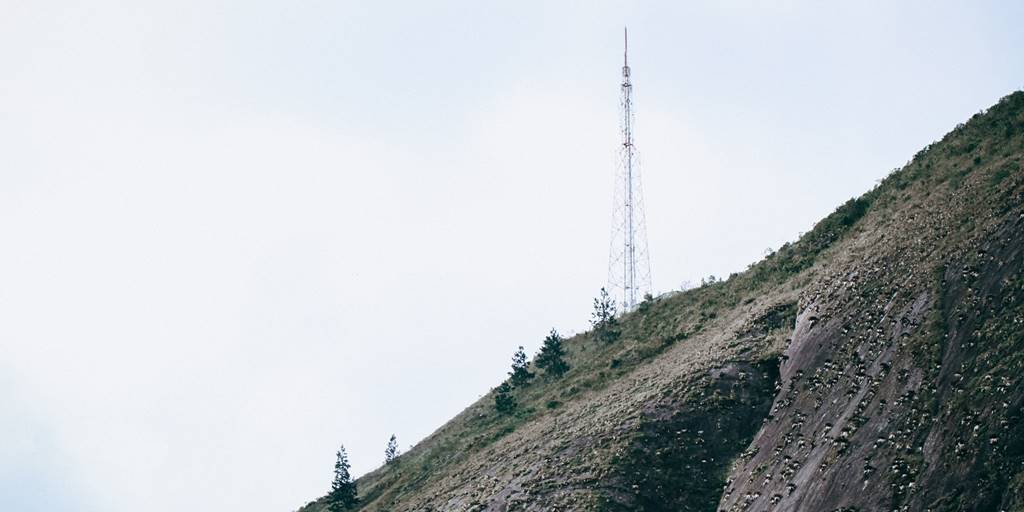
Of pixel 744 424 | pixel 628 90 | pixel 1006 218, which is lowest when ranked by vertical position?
pixel 744 424

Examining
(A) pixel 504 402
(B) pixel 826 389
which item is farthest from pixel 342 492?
(B) pixel 826 389

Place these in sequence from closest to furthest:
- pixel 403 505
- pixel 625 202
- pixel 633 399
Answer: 1. pixel 633 399
2. pixel 403 505
3. pixel 625 202

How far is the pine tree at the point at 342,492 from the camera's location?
256ft

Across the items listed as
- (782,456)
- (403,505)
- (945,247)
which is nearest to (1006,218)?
(945,247)

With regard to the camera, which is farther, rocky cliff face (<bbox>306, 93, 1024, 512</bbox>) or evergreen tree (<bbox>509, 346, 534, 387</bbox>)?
evergreen tree (<bbox>509, 346, 534, 387</bbox>)

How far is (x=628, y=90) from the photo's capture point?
3716 inches

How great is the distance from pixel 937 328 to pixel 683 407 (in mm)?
15544

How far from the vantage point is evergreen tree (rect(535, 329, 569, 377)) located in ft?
277

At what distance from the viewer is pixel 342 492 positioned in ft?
259

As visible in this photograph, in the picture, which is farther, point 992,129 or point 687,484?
point 992,129

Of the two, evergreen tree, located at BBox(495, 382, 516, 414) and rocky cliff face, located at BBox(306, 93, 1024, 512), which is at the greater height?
evergreen tree, located at BBox(495, 382, 516, 414)

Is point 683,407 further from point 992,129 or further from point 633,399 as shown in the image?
point 992,129

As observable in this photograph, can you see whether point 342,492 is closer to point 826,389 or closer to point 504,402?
point 504,402

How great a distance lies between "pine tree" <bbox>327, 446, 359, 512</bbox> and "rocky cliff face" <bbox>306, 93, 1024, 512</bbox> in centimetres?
192
